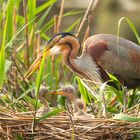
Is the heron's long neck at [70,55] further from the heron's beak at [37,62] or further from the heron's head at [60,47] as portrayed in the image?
the heron's beak at [37,62]

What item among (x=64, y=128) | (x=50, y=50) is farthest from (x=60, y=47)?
(x=64, y=128)

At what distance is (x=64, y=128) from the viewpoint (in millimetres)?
3924

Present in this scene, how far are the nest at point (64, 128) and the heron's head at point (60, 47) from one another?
0.65 meters

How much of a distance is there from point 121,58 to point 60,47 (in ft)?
1.40

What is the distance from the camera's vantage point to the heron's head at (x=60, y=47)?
454cm

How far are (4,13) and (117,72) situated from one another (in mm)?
892

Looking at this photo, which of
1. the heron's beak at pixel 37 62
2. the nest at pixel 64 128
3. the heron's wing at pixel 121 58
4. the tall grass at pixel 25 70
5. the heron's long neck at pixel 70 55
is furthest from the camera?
the heron's wing at pixel 121 58

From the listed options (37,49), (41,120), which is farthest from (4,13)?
(41,120)

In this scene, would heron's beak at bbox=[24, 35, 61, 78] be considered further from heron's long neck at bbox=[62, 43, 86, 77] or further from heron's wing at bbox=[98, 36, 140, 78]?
heron's wing at bbox=[98, 36, 140, 78]

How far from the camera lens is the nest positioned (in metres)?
3.89

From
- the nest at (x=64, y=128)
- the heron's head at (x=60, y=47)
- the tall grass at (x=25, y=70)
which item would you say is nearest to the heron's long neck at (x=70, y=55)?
the heron's head at (x=60, y=47)

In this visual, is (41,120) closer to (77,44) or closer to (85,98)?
(85,98)

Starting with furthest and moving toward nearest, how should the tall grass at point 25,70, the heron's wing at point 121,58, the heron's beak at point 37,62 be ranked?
the heron's wing at point 121,58
the heron's beak at point 37,62
the tall grass at point 25,70

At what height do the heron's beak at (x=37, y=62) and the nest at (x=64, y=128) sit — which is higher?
the heron's beak at (x=37, y=62)
